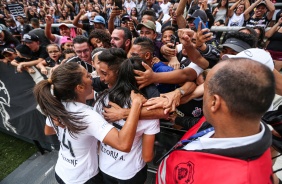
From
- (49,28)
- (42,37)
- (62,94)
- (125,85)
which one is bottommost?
(42,37)

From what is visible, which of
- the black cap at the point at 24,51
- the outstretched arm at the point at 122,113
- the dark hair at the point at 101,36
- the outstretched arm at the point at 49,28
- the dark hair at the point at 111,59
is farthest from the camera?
the outstretched arm at the point at 49,28

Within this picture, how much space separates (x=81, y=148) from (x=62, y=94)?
51 cm

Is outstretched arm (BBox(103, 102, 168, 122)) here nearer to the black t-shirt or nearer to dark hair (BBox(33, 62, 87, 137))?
dark hair (BBox(33, 62, 87, 137))

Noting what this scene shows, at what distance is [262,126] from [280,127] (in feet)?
2.12

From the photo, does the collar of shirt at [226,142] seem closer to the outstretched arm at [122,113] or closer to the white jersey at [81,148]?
the outstretched arm at [122,113]

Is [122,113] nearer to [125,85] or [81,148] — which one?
[125,85]

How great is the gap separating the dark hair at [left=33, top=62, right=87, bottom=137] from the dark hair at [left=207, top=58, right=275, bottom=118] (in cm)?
108

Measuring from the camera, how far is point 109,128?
1.52m

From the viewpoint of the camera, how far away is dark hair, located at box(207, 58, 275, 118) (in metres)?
0.94

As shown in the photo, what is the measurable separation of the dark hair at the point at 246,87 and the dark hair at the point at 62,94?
1.08m

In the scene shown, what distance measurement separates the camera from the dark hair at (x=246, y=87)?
94cm

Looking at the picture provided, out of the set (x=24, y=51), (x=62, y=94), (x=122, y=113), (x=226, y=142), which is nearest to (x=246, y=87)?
(x=226, y=142)

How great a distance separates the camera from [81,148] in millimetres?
1737

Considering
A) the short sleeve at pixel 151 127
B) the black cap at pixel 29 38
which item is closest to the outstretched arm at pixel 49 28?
the black cap at pixel 29 38
